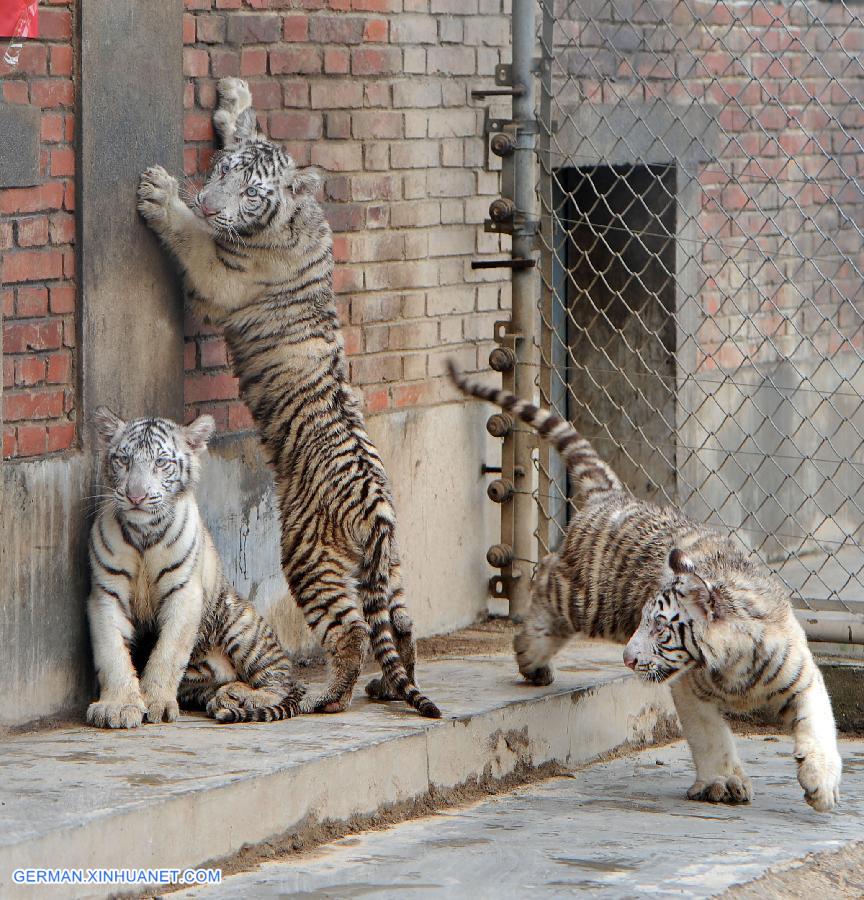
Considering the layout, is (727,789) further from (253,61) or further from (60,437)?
(253,61)

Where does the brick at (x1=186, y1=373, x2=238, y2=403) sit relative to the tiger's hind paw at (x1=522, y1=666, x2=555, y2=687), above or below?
above

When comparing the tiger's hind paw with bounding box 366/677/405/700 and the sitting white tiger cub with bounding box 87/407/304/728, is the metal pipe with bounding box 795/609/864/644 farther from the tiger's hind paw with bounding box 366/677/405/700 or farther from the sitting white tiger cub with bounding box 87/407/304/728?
the sitting white tiger cub with bounding box 87/407/304/728

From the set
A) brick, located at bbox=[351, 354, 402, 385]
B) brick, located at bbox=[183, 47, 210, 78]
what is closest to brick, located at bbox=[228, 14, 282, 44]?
brick, located at bbox=[183, 47, 210, 78]

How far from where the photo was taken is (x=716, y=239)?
8.41 metres

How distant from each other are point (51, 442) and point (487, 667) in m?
2.04

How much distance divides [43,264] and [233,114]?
1066mm

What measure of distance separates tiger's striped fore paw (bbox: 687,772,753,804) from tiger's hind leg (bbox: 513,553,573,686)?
2.73 feet

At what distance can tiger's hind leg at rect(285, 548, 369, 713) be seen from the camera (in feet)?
18.3

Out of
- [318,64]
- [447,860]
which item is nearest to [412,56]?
[318,64]

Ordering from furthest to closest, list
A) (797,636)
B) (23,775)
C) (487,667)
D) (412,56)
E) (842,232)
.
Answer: (842,232), (412,56), (487,667), (797,636), (23,775)

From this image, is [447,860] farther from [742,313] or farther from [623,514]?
[742,313]

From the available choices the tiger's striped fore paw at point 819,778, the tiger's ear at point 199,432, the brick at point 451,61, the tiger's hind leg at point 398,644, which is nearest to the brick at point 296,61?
the brick at point 451,61

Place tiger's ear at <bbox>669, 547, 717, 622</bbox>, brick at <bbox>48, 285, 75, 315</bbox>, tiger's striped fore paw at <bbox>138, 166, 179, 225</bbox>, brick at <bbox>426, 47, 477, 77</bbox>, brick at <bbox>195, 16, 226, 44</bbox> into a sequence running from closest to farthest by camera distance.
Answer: tiger's ear at <bbox>669, 547, 717, 622</bbox>
brick at <bbox>48, 285, 75, 315</bbox>
tiger's striped fore paw at <bbox>138, 166, 179, 225</bbox>
brick at <bbox>195, 16, 226, 44</bbox>
brick at <bbox>426, 47, 477, 77</bbox>

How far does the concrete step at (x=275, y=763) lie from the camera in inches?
170
